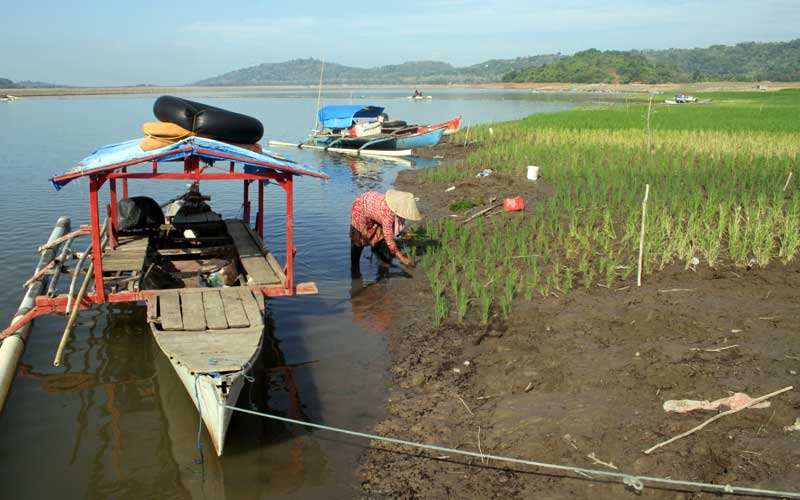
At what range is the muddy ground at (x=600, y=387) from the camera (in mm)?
3826

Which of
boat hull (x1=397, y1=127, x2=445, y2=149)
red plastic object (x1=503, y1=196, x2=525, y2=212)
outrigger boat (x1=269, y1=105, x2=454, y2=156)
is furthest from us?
outrigger boat (x1=269, y1=105, x2=454, y2=156)

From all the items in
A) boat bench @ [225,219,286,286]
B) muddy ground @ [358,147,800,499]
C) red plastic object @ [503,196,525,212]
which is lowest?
muddy ground @ [358,147,800,499]

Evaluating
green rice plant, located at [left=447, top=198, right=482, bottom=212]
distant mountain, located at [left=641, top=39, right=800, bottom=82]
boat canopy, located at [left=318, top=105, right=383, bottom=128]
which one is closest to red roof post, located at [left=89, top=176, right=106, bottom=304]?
green rice plant, located at [left=447, top=198, right=482, bottom=212]

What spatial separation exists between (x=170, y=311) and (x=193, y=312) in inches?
7.4

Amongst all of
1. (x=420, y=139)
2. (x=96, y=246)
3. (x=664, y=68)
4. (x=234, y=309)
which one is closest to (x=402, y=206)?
(x=234, y=309)

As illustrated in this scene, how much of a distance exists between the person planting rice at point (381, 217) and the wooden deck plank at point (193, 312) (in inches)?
111

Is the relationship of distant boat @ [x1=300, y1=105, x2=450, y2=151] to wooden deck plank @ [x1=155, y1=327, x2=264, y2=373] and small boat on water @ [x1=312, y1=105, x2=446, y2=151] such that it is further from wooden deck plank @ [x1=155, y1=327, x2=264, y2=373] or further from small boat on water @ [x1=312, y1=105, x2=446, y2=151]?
wooden deck plank @ [x1=155, y1=327, x2=264, y2=373]

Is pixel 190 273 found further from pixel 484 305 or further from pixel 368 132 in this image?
pixel 368 132

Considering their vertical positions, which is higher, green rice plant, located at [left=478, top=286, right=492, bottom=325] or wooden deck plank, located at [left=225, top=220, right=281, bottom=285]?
wooden deck plank, located at [left=225, top=220, right=281, bottom=285]

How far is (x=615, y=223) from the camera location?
30.1 feet

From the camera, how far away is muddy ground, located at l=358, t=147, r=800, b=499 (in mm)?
3826

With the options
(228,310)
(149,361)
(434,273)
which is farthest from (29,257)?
(434,273)

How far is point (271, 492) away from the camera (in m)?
4.10

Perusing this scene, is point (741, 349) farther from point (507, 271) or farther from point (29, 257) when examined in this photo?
point (29, 257)
